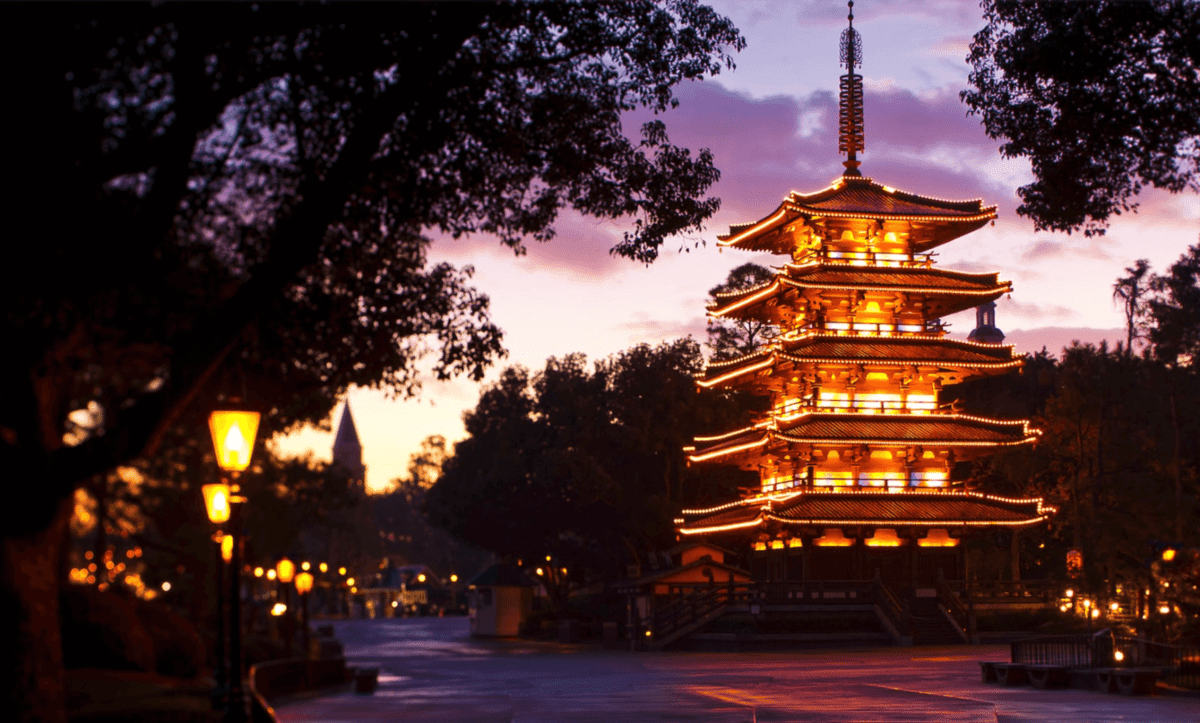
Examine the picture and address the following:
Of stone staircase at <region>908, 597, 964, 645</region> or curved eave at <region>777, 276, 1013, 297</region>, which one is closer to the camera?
stone staircase at <region>908, 597, 964, 645</region>

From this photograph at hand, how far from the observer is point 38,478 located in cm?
962

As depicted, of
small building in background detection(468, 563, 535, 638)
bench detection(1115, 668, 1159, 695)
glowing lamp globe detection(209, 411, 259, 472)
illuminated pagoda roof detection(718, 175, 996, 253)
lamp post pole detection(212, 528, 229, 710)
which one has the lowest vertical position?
small building in background detection(468, 563, 535, 638)

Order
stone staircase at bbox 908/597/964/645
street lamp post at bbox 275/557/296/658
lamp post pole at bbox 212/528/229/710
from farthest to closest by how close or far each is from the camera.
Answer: stone staircase at bbox 908/597/964/645 < street lamp post at bbox 275/557/296/658 < lamp post pole at bbox 212/528/229/710

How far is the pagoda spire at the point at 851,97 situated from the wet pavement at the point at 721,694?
1012 inches

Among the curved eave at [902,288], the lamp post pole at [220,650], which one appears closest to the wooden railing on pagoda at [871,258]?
the curved eave at [902,288]

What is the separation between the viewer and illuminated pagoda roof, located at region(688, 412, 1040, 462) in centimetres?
5238

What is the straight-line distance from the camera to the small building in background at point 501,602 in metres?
68.2

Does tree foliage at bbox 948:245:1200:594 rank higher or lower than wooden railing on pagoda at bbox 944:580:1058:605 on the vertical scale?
higher

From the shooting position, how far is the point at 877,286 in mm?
54031

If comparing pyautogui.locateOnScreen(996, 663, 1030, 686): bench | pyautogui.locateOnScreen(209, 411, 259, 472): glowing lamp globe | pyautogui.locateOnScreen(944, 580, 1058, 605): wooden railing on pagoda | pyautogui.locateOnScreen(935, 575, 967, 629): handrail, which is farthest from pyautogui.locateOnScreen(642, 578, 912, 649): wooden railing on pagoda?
pyautogui.locateOnScreen(209, 411, 259, 472): glowing lamp globe

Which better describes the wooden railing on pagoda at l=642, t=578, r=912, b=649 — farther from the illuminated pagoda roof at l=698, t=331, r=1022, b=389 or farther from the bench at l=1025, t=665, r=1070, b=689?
the bench at l=1025, t=665, r=1070, b=689

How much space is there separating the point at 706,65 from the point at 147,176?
5945mm

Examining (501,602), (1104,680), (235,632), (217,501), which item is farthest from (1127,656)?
(501,602)

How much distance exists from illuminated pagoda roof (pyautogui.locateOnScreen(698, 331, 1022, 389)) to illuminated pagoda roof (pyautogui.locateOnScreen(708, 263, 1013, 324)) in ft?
6.26
